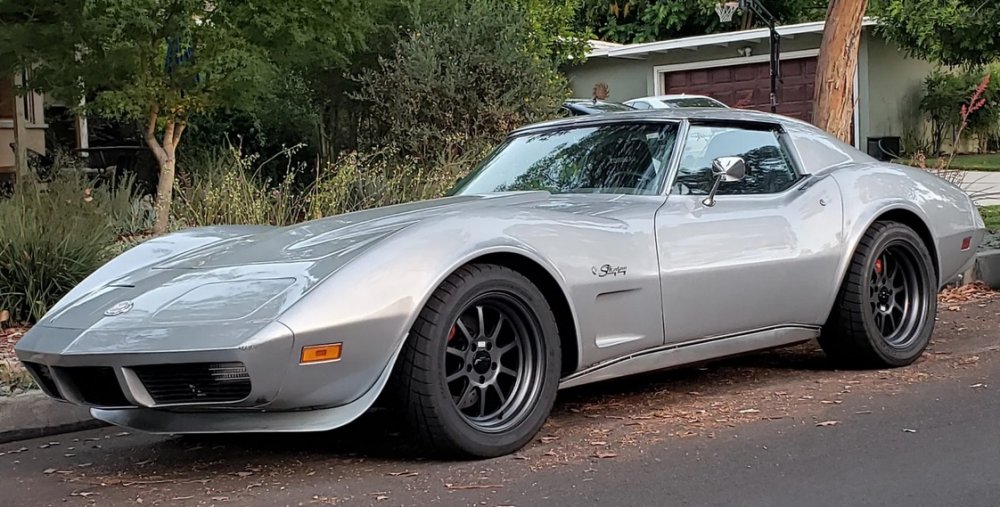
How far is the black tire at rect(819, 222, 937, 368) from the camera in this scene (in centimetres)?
543

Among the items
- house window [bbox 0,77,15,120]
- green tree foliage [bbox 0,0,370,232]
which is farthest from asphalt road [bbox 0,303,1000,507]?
house window [bbox 0,77,15,120]

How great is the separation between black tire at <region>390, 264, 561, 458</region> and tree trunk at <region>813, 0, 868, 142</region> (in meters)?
6.13

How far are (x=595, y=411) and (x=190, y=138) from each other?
10.9 metres

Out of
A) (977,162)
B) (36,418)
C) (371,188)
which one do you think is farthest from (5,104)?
(977,162)

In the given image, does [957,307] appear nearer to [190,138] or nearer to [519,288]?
[519,288]

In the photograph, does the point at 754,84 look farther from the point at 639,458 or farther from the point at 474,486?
the point at 474,486

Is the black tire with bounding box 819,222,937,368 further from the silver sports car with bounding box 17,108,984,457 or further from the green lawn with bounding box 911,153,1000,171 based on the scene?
the green lawn with bounding box 911,153,1000,171

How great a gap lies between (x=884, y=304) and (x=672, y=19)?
2550cm

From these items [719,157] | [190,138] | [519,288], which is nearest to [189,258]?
[519,288]

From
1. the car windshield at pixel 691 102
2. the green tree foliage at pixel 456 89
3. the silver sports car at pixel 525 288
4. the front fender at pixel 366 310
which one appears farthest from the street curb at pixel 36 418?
the car windshield at pixel 691 102

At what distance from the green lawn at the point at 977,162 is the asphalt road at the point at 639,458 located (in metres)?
12.3

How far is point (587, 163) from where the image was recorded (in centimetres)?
523

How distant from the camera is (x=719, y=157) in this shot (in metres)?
5.30

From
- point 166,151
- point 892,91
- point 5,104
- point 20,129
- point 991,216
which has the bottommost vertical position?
point 991,216
